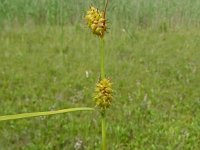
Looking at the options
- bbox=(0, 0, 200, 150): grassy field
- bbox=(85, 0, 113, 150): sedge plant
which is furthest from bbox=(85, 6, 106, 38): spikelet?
bbox=(0, 0, 200, 150): grassy field

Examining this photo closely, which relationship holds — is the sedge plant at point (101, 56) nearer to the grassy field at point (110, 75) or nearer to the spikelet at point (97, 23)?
the spikelet at point (97, 23)

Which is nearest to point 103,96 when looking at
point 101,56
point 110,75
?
point 101,56

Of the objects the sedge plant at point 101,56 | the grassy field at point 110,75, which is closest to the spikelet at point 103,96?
the sedge plant at point 101,56

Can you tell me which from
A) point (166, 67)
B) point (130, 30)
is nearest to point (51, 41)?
point (130, 30)

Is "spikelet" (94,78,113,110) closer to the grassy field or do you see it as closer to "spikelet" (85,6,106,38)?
"spikelet" (85,6,106,38)

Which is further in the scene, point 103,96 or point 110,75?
point 110,75

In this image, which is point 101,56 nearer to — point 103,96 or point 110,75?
point 103,96

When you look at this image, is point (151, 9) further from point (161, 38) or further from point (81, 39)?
point (81, 39)
